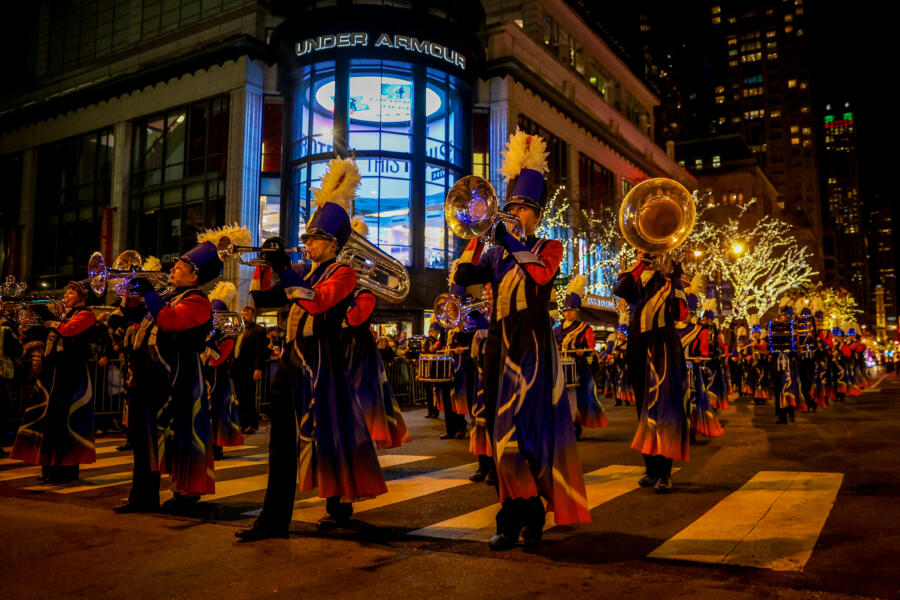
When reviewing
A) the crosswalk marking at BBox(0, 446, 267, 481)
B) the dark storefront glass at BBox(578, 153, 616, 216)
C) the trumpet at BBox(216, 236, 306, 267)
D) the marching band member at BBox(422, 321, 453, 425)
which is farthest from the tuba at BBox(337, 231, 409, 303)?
the dark storefront glass at BBox(578, 153, 616, 216)

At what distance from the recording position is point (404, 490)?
6.68 metres

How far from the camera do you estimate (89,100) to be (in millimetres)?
36312

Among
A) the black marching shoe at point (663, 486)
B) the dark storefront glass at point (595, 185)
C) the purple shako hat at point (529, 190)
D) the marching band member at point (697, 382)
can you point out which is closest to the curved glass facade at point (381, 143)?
the dark storefront glass at point (595, 185)

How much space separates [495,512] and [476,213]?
7.64 ft

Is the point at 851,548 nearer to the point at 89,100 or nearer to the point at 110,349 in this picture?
the point at 110,349

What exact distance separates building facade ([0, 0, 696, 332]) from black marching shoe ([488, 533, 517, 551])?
71.5ft

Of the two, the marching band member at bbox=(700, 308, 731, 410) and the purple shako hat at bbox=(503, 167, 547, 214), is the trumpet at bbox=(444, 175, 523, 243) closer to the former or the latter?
the purple shako hat at bbox=(503, 167, 547, 214)

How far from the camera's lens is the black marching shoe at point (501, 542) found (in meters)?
4.41

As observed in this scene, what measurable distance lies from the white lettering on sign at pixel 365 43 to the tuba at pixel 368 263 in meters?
25.8

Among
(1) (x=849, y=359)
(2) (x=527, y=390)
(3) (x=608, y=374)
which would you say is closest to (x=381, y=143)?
(3) (x=608, y=374)

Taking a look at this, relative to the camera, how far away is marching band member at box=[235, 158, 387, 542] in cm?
493

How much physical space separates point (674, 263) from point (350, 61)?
2565 cm

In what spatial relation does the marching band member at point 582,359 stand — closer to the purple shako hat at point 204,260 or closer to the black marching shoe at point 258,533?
the purple shako hat at point 204,260

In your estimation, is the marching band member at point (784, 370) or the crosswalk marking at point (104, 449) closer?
the crosswalk marking at point (104, 449)
